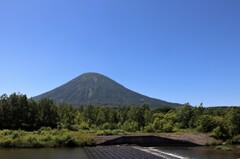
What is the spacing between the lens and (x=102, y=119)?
259ft

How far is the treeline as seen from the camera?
211 feet

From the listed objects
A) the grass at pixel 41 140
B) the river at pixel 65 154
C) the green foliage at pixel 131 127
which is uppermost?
the green foliage at pixel 131 127

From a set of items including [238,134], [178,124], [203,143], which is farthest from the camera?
[178,124]

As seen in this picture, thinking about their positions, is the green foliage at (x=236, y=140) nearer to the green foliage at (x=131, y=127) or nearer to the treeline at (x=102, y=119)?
the treeline at (x=102, y=119)

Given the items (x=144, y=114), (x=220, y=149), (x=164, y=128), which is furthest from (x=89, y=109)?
(x=220, y=149)

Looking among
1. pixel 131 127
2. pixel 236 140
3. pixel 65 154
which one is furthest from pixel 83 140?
pixel 236 140

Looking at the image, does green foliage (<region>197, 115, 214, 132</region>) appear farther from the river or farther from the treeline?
the river

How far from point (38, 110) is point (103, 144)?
21.9 m

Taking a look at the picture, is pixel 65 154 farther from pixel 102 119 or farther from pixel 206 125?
pixel 102 119

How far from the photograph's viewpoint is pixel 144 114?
79688mm

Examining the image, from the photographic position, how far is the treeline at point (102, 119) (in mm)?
64188

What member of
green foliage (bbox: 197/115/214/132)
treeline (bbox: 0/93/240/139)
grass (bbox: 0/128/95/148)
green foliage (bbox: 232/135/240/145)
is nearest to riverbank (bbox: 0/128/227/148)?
grass (bbox: 0/128/95/148)

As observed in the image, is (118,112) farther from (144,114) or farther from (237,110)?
(237,110)

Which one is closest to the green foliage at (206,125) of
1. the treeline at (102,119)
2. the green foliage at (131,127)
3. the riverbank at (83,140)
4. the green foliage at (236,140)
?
the treeline at (102,119)
